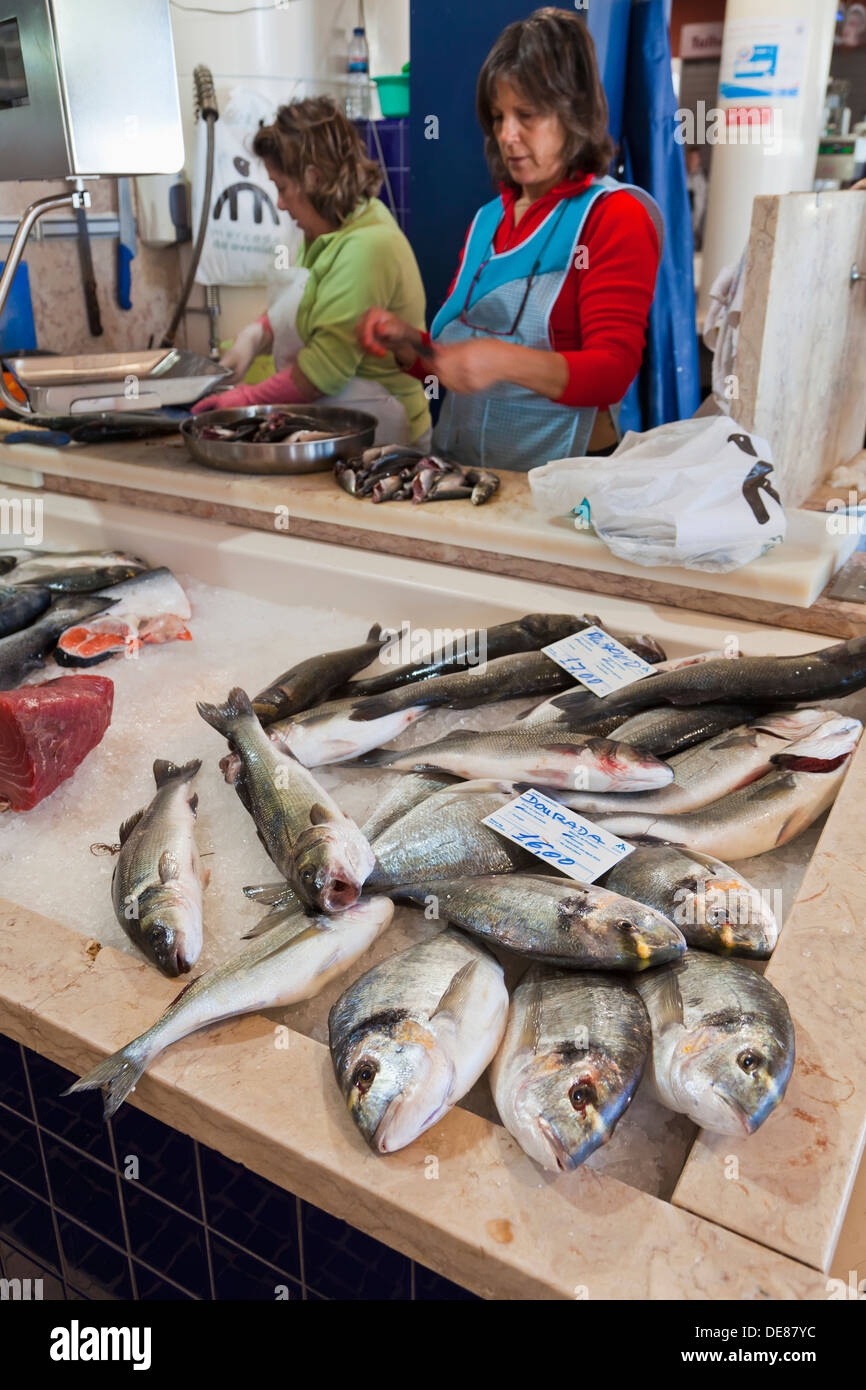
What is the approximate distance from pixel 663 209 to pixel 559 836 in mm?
3131

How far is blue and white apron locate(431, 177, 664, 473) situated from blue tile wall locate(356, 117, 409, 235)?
1754mm

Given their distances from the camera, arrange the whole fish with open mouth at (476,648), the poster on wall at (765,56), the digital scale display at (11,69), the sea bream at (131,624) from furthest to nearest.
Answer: the poster on wall at (765,56)
the sea bream at (131,624)
the whole fish with open mouth at (476,648)
the digital scale display at (11,69)

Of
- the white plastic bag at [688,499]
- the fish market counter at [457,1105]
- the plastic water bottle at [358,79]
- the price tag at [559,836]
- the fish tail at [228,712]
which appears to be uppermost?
the plastic water bottle at [358,79]

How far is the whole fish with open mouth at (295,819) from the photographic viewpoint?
48.3 inches

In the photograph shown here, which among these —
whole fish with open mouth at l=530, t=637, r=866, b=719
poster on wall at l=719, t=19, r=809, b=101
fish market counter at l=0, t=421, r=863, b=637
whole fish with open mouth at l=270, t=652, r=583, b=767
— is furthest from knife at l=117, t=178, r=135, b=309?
whole fish with open mouth at l=530, t=637, r=866, b=719

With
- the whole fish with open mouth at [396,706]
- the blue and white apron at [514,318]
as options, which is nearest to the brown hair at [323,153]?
the blue and white apron at [514,318]

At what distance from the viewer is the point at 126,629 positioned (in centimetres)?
219

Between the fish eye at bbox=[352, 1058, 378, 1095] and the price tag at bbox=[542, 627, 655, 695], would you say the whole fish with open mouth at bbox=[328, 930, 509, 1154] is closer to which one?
the fish eye at bbox=[352, 1058, 378, 1095]

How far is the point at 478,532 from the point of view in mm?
2291

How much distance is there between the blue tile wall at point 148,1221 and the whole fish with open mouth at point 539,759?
0.66 m

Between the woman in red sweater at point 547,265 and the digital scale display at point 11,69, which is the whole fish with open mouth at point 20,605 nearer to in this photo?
the digital scale display at point 11,69

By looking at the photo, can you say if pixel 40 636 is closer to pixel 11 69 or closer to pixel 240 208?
pixel 11 69

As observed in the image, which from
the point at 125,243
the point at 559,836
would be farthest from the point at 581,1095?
the point at 125,243
